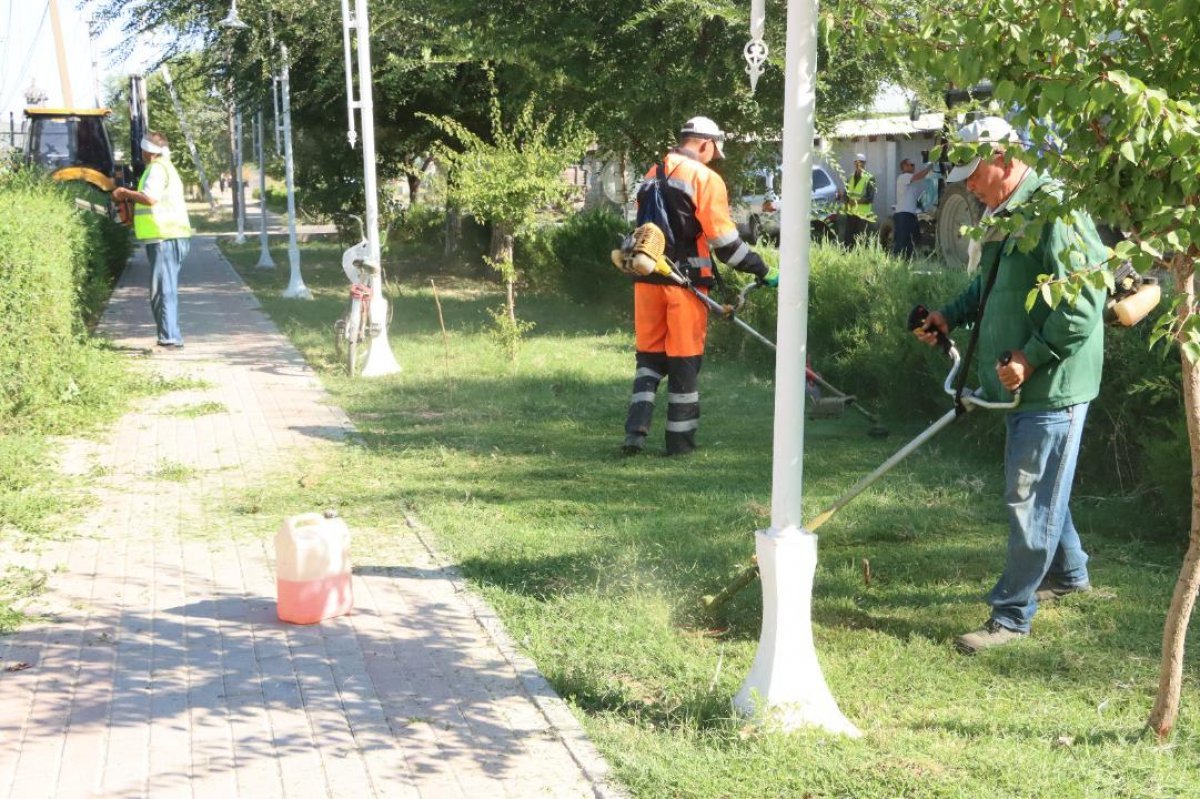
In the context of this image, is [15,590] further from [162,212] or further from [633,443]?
[162,212]

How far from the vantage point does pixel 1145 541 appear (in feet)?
20.3

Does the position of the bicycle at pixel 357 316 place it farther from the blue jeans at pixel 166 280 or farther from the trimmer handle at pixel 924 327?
the trimmer handle at pixel 924 327

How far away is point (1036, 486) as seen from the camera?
475 cm

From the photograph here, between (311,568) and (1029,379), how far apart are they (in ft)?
9.55

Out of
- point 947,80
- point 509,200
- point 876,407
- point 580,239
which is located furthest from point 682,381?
point 580,239

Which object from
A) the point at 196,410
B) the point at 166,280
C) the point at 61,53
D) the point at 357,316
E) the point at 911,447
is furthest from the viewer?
the point at 61,53

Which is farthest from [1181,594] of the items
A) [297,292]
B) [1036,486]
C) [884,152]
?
[884,152]

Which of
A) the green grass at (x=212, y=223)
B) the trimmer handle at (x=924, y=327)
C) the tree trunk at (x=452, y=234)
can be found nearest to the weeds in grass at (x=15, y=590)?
the trimmer handle at (x=924, y=327)

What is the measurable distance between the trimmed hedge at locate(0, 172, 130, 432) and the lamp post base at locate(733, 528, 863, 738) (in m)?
6.15

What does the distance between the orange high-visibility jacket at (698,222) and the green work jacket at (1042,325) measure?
3.01 m

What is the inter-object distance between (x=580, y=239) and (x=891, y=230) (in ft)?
18.8

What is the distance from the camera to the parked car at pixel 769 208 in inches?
526

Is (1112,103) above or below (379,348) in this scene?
above

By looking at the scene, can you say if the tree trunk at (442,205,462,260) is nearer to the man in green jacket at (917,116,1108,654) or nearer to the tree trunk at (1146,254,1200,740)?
the man in green jacket at (917,116,1108,654)
